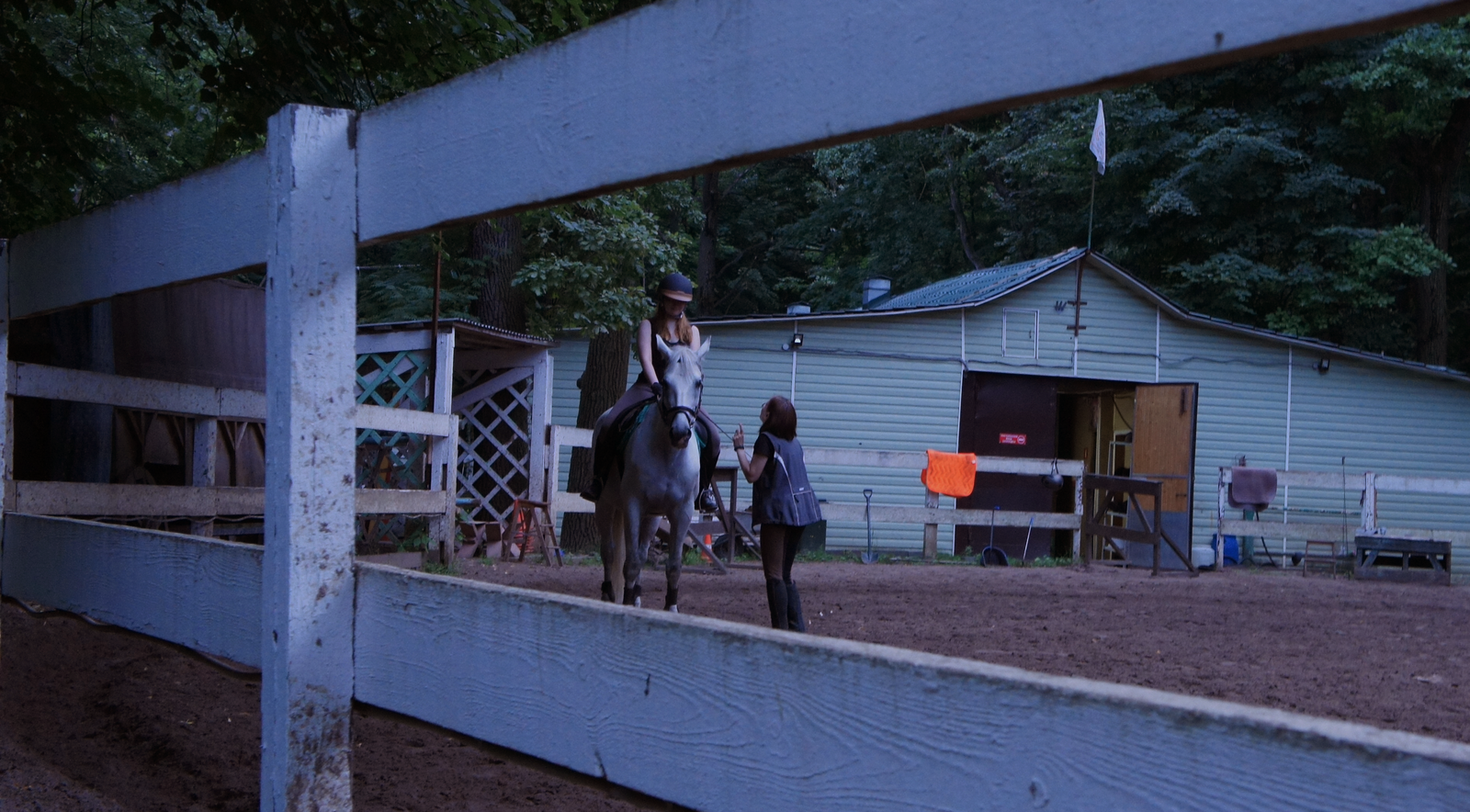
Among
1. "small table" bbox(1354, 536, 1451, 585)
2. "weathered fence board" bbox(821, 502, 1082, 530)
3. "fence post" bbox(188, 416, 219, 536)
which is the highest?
"fence post" bbox(188, 416, 219, 536)

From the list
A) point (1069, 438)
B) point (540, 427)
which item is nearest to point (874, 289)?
point (1069, 438)

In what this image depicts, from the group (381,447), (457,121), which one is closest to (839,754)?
(457,121)

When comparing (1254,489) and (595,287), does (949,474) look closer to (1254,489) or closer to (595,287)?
(1254,489)

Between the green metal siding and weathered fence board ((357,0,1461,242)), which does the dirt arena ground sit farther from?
the green metal siding

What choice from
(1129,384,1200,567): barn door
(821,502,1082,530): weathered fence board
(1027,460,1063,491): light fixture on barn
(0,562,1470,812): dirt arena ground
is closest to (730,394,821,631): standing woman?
(0,562,1470,812): dirt arena ground

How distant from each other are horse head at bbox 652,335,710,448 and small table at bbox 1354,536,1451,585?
36.6 feet

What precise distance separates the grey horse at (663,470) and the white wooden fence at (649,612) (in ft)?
10.9

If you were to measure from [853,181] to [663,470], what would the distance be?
95.5 ft

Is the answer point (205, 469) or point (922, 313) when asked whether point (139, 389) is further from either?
point (922, 313)

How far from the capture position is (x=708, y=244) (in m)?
36.5

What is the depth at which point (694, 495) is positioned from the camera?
7.05m

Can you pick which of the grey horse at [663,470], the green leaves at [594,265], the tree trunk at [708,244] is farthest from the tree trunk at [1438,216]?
the grey horse at [663,470]

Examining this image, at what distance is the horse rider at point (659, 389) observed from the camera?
21.4 ft

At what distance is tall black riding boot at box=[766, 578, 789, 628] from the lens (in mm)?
6637
